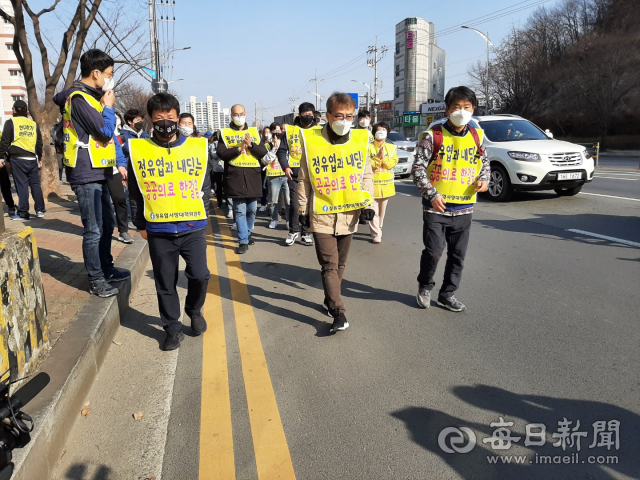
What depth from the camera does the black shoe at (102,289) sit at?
448 cm

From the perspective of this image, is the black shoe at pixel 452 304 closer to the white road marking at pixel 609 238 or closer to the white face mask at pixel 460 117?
the white face mask at pixel 460 117

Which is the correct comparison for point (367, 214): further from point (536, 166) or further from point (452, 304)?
point (536, 166)

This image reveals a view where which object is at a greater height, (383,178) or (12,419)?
(383,178)

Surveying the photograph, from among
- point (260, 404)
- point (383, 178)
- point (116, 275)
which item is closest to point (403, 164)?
point (383, 178)

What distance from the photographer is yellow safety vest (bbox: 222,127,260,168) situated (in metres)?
7.09

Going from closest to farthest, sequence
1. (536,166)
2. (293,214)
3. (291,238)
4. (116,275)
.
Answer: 1. (116,275)
2. (291,238)
3. (293,214)
4. (536,166)

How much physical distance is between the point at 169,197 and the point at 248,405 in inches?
66.2

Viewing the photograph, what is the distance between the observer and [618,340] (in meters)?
3.79

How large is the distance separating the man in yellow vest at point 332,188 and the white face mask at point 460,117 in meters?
0.79

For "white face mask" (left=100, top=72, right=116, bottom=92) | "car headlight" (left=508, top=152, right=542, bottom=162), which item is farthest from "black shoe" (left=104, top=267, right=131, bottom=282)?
"car headlight" (left=508, top=152, right=542, bottom=162)

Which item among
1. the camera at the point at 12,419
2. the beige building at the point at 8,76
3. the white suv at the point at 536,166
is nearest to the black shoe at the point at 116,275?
the camera at the point at 12,419

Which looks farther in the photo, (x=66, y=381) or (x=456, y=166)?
(x=456, y=166)

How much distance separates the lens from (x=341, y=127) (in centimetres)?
401

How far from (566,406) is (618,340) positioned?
1.19 m
